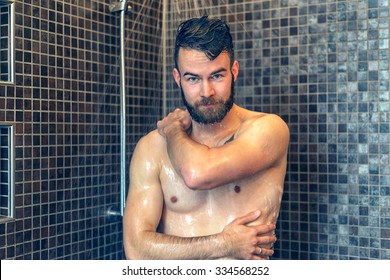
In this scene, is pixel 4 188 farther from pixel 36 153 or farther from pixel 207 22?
pixel 207 22

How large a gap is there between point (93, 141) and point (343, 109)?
47 cm

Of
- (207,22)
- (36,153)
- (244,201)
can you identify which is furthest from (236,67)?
(36,153)

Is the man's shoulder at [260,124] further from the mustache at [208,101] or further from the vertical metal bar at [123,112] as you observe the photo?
the vertical metal bar at [123,112]

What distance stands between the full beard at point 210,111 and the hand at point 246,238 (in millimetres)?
170

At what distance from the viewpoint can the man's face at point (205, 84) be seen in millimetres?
902

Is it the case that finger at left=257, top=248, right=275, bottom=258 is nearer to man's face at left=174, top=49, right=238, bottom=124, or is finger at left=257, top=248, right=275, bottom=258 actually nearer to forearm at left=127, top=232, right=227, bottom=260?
forearm at left=127, top=232, right=227, bottom=260

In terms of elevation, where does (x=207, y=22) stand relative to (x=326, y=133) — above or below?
above

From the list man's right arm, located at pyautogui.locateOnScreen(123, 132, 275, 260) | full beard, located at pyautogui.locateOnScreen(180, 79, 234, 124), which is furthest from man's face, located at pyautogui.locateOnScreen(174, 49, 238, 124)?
man's right arm, located at pyautogui.locateOnScreen(123, 132, 275, 260)

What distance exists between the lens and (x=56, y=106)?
0.92m

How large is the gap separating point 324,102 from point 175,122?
0.31 metres

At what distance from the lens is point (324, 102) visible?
1092mm

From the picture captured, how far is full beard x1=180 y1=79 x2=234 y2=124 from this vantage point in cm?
92

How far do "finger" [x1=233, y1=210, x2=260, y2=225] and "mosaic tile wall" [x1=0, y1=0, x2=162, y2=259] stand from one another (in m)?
0.21

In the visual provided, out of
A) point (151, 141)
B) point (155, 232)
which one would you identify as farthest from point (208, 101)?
point (155, 232)
